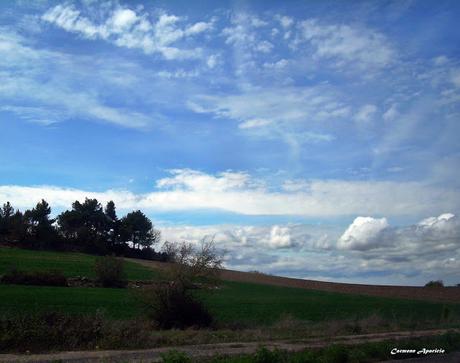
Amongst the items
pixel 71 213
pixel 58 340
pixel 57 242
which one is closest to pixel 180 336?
pixel 58 340

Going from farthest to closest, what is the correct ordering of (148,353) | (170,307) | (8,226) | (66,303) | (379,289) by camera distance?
(8,226)
(379,289)
(66,303)
(170,307)
(148,353)

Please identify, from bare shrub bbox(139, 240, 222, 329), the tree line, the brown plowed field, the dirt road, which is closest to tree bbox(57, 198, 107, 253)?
the tree line

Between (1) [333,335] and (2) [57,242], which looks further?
(2) [57,242]

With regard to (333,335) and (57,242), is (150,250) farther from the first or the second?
(333,335)

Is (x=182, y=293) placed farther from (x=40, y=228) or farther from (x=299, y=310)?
(x=40, y=228)

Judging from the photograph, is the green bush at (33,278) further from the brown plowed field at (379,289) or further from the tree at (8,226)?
the tree at (8,226)

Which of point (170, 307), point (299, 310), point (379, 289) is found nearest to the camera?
point (170, 307)

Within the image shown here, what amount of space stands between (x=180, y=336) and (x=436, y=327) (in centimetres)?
1740

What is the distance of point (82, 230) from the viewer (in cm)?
11944

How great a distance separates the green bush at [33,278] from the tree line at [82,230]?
47.7m

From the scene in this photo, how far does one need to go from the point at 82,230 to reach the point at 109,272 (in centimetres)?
5998

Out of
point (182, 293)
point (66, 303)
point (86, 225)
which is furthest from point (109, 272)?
point (86, 225)

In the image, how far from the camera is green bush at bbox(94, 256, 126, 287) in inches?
2462

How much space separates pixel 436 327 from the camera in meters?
30.7
